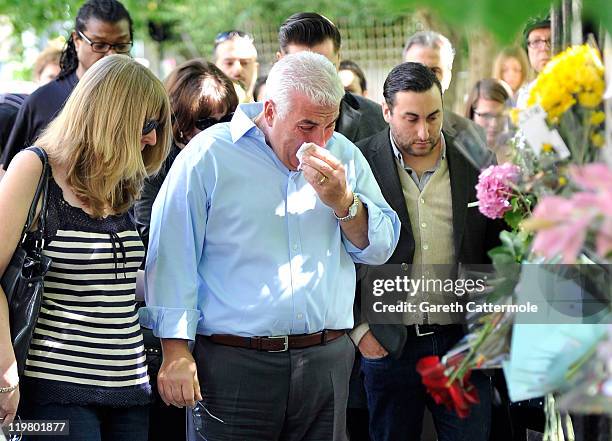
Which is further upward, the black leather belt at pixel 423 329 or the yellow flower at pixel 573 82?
the yellow flower at pixel 573 82

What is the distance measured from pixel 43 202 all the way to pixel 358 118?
2221 millimetres

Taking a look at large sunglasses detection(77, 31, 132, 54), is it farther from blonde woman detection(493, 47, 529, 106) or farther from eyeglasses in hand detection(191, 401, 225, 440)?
blonde woman detection(493, 47, 529, 106)

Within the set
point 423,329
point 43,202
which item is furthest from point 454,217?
point 43,202

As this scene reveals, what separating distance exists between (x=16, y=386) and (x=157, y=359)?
103cm

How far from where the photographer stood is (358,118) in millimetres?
5066

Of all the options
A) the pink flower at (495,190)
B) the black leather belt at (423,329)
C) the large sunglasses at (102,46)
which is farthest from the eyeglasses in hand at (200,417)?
the large sunglasses at (102,46)

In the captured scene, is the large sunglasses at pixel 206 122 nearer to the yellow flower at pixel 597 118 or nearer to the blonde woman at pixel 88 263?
the blonde woman at pixel 88 263

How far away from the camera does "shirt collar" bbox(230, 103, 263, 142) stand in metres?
3.55

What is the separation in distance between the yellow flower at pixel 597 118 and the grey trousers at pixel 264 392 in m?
1.57

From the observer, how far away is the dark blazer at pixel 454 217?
13.8 ft

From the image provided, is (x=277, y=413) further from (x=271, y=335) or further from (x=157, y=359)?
(x=157, y=359)

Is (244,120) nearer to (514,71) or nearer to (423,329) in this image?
(423,329)

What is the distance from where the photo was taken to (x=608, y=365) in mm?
1771

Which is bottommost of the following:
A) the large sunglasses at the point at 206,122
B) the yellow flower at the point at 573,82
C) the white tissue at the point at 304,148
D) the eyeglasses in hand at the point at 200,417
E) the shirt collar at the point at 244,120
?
the eyeglasses in hand at the point at 200,417
